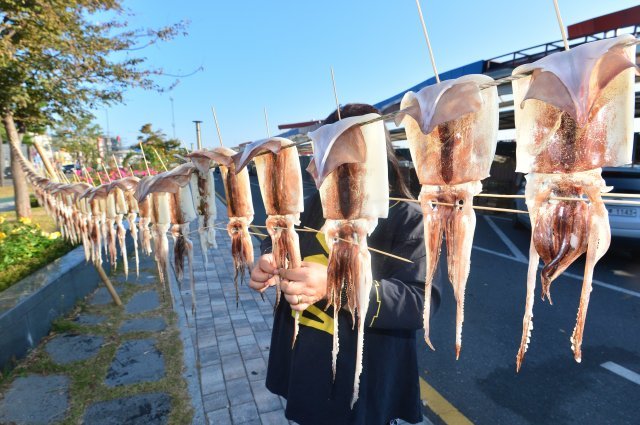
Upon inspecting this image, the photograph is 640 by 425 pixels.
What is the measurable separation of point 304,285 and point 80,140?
1581 centimetres

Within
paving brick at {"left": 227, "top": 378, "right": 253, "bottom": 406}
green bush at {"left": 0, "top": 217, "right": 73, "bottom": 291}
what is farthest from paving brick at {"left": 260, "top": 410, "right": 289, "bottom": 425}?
green bush at {"left": 0, "top": 217, "right": 73, "bottom": 291}

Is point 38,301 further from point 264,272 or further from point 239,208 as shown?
point 264,272

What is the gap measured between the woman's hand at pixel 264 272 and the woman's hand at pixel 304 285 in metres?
0.26

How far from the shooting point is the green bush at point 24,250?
188 inches

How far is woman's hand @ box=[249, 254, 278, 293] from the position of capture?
1581 millimetres

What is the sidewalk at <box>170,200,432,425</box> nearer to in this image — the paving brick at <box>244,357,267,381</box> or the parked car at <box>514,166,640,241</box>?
the paving brick at <box>244,357,267,381</box>

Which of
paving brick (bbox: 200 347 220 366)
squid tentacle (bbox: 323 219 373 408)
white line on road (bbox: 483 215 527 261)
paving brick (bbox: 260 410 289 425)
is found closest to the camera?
squid tentacle (bbox: 323 219 373 408)

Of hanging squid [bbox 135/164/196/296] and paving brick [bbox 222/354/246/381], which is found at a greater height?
hanging squid [bbox 135/164/196/296]

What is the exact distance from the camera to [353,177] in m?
1.19

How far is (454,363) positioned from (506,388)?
572 millimetres

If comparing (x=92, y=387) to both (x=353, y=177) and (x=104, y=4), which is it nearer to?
(x=353, y=177)

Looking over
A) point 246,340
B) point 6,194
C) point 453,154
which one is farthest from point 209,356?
point 6,194

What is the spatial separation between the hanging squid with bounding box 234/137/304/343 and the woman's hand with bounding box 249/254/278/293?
7 cm

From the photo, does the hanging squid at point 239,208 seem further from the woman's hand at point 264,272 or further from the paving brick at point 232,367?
the paving brick at point 232,367
